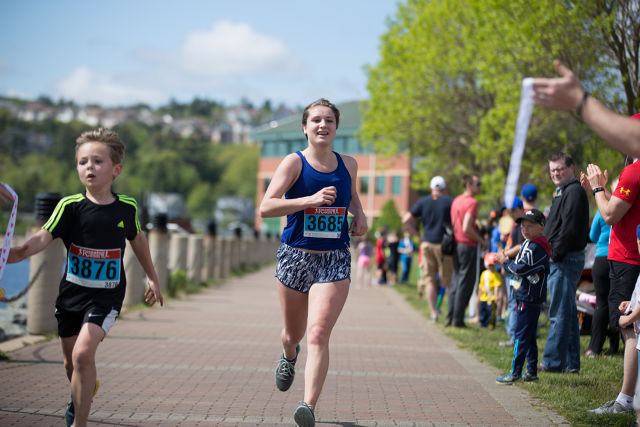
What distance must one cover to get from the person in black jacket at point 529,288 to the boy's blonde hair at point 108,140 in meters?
3.77

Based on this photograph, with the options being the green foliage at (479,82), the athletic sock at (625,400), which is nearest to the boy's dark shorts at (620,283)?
the athletic sock at (625,400)

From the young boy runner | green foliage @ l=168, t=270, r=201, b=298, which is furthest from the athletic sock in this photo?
green foliage @ l=168, t=270, r=201, b=298

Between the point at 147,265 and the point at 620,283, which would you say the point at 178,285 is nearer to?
the point at 147,265

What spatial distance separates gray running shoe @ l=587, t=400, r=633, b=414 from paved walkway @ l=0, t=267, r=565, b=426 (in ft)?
0.98

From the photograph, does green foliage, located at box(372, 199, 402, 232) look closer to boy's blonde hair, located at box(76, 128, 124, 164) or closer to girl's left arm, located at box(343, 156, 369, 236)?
girl's left arm, located at box(343, 156, 369, 236)

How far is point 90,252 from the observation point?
5.20 meters

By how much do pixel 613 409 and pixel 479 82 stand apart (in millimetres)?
23310

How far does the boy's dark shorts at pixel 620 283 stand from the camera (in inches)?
250

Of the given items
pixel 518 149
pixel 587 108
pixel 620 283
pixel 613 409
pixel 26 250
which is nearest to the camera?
pixel 518 149

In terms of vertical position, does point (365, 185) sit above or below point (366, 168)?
below

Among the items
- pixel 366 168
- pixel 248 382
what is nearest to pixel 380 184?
pixel 366 168

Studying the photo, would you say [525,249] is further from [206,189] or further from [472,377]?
[206,189]

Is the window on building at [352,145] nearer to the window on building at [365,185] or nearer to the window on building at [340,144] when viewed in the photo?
the window on building at [340,144]

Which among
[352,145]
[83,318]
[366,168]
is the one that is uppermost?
[352,145]
